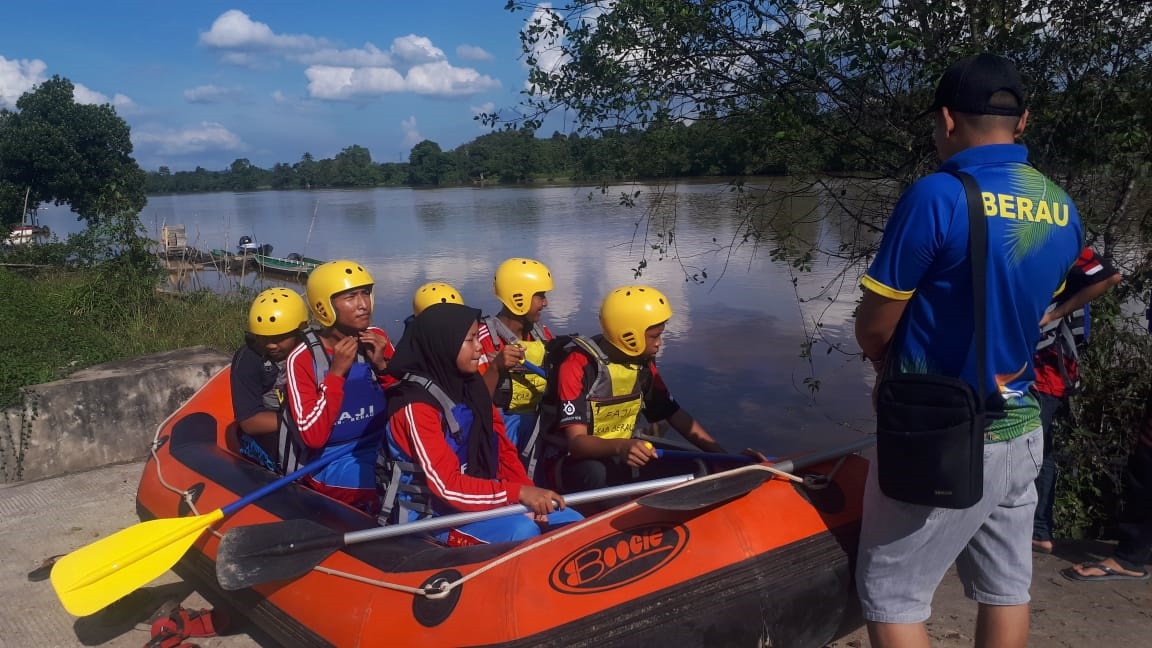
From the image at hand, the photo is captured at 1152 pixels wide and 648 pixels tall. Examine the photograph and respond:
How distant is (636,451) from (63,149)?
19.3 metres

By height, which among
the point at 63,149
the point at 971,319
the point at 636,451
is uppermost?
the point at 63,149

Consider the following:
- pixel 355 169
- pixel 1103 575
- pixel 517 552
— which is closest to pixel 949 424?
pixel 517 552

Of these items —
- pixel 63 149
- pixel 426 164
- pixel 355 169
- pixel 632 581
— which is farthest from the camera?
pixel 355 169

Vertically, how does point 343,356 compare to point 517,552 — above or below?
above

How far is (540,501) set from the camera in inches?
103

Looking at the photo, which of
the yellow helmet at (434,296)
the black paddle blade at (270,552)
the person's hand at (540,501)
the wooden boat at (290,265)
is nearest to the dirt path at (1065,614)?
the person's hand at (540,501)

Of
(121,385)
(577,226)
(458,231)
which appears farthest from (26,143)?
(121,385)

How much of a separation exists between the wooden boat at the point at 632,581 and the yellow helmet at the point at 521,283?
1.63 meters

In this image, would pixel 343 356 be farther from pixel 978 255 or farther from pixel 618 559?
pixel 978 255

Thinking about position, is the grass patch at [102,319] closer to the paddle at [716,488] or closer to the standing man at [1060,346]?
the paddle at [716,488]

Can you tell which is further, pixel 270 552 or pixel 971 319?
pixel 270 552

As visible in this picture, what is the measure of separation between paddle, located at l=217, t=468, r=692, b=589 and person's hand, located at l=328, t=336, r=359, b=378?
73 centimetres

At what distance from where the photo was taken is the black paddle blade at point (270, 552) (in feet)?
8.43

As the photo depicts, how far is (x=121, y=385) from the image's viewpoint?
5.42m
